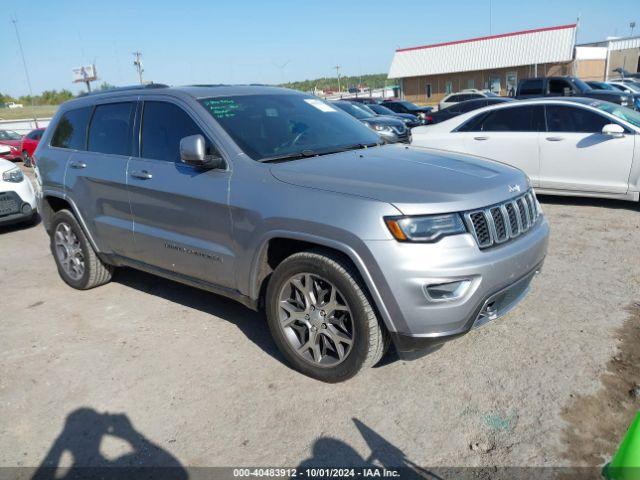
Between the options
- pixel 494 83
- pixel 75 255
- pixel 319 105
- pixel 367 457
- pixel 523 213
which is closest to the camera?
pixel 367 457

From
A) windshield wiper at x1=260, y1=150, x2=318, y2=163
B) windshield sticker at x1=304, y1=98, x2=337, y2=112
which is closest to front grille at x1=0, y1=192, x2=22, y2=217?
windshield sticker at x1=304, y1=98, x2=337, y2=112

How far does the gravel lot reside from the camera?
2.77 metres

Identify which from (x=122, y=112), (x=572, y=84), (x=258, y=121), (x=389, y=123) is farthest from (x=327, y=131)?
(x=572, y=84)

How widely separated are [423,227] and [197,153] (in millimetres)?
1548

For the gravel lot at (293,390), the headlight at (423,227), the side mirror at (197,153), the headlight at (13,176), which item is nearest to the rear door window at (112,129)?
the side mirror at (197,153)

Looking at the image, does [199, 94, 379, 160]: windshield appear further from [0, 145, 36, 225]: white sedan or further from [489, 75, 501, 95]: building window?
[489, 75, 501, 95]: building window

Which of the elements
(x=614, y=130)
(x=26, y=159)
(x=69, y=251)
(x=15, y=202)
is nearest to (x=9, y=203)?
(x=15, y=202)

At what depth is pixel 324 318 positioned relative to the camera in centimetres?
322

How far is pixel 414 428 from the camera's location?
2885 mm

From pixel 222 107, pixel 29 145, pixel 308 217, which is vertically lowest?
pixel 29 145

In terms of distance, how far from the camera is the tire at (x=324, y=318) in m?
3.00

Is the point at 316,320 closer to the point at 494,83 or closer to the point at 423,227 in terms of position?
the point at 423,227

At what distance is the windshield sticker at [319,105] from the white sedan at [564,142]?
4169 millimetres

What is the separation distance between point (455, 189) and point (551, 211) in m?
4.97
